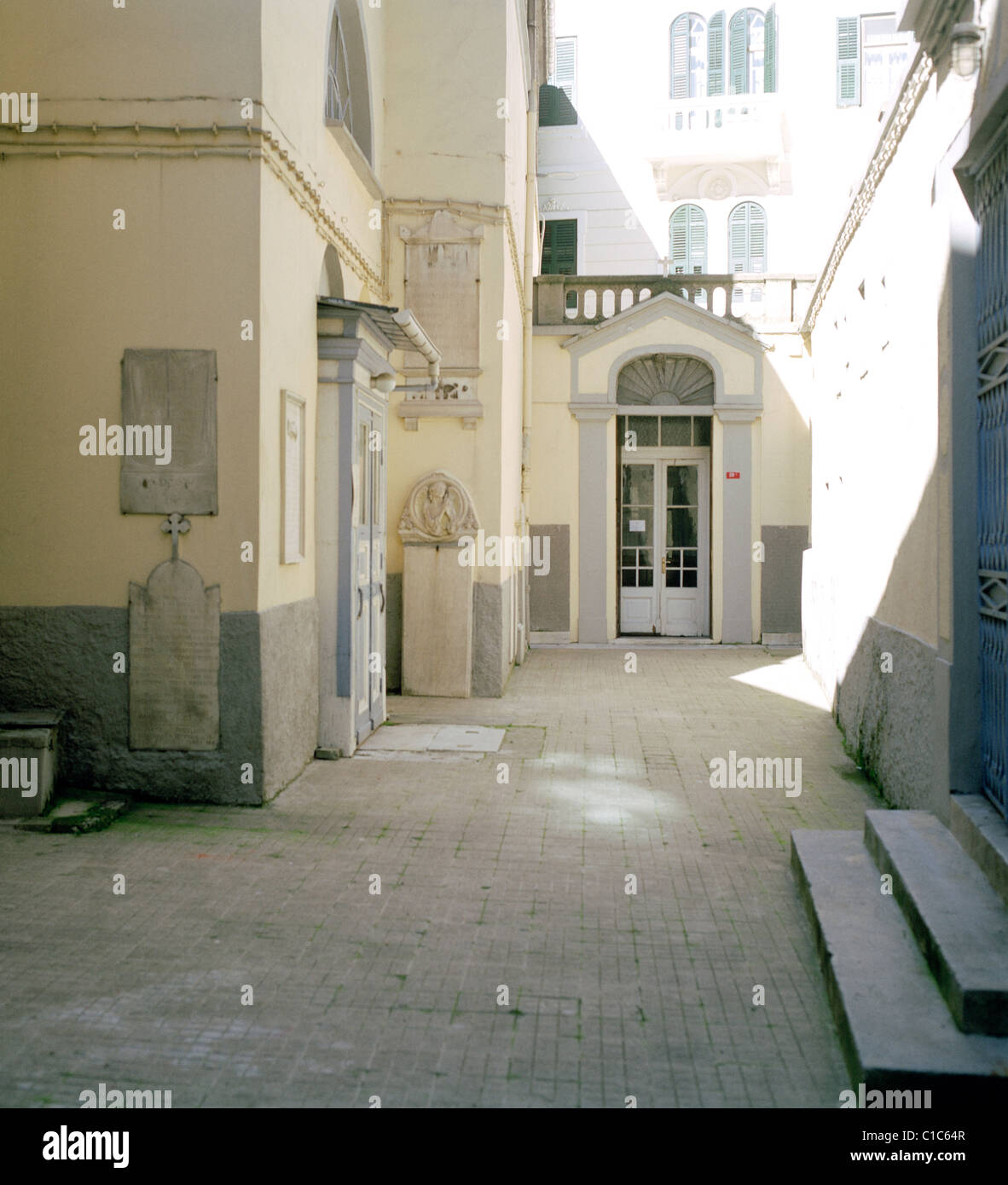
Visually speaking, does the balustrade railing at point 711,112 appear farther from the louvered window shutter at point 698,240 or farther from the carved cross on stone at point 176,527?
the carved cross on stone at point 176,527

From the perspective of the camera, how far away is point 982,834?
15.1ft

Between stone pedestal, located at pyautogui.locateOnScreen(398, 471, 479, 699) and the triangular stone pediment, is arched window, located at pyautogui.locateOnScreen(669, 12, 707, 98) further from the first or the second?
stone pedestal, located at pyautogui.locateOnScreen(398, 471, 479, 699)

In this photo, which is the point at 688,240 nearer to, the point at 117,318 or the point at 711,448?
the point at 711,448

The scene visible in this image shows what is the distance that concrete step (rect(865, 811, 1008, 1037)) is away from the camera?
3430 millimetres

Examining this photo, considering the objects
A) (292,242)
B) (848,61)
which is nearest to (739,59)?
(848,61)

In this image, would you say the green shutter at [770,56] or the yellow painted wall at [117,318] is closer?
the yellow painted wall at [117,318]

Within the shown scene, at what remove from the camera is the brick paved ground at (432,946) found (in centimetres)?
354

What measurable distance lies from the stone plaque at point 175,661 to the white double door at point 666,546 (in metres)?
10.0

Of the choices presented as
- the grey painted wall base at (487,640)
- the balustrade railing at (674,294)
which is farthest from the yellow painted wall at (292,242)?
the balustrade railing at (674,294)

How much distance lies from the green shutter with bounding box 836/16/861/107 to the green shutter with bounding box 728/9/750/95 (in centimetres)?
164

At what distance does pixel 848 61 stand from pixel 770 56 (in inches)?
A: 59.5

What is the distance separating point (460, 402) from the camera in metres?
11.3

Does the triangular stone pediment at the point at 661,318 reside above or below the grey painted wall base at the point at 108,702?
above

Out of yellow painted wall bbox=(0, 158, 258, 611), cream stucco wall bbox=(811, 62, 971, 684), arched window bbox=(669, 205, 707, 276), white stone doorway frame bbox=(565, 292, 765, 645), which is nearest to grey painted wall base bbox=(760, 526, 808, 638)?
white stone doorway frame bbox=(565, 292, 765, 645)
